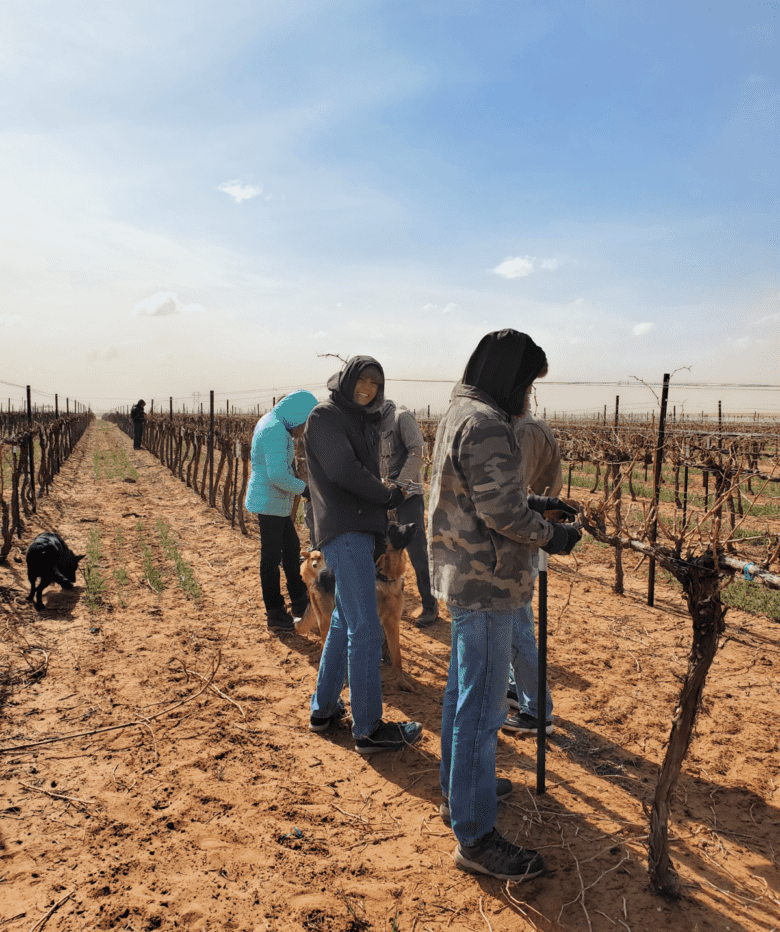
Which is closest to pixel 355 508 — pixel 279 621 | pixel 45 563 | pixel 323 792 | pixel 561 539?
pixel 561 539

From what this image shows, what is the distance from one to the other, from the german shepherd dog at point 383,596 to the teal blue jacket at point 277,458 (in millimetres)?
623

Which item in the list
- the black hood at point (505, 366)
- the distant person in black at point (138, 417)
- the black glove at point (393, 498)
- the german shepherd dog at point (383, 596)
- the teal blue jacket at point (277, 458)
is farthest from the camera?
the distant person in black at point (138, 417)

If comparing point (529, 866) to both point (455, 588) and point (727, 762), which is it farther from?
point (727, 762)

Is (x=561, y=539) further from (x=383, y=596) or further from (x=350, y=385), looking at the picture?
(x=383, y=596)

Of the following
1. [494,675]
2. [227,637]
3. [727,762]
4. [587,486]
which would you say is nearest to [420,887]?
[494,675]

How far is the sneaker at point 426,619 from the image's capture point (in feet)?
15.5

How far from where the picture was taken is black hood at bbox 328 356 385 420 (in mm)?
2652

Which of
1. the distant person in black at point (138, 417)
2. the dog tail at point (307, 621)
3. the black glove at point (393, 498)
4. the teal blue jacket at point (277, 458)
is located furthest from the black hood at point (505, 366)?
the distant person in black at point (138, 417)

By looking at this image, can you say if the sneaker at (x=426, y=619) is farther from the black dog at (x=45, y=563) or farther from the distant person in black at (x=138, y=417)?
the distant person in black at (x=138, y=417)

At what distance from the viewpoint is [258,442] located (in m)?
4.23

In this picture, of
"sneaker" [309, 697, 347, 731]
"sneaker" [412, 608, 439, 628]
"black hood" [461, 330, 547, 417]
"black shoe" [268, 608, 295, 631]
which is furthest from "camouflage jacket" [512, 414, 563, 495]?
"black shoe" [268, 608, 295, 631]

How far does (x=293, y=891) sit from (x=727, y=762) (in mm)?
2174

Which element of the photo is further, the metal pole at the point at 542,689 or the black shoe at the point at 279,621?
the black shoe at the point at 279,621

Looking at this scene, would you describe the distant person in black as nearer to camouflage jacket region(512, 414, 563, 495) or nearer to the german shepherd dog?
the german shepherd dog
